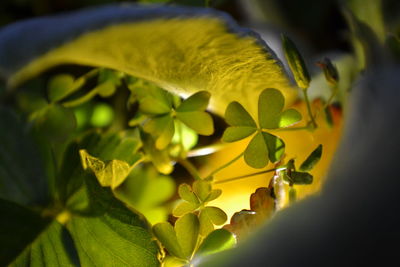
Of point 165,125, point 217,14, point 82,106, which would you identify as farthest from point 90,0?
point 217,14

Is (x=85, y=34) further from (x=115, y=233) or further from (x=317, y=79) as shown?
(x=317, y=79)

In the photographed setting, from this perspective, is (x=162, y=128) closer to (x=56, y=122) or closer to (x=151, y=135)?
(x=151, y=135)

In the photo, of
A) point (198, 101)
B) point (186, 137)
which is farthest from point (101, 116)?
point (198, 101)

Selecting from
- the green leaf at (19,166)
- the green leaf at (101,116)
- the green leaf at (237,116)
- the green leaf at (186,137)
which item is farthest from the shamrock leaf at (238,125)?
the green leaf at (101,116)

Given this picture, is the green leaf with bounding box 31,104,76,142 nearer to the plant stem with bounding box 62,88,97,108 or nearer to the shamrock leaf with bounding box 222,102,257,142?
the plant stem with bounding box 62,88,97,108

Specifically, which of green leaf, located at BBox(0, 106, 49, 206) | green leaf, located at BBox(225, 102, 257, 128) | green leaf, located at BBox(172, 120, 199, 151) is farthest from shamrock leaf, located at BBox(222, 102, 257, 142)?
green leaf, located at BBox(0, 106, 49, 206)
